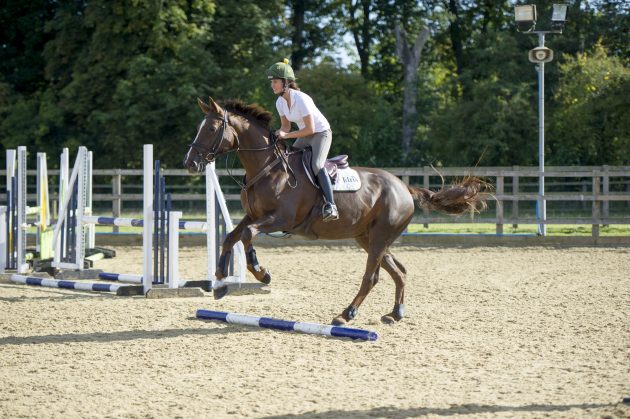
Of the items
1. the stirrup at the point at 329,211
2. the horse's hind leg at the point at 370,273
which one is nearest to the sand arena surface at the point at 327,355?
the horse's hind leg at the point at 370,273

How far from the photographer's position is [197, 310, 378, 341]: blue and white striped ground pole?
23.8ft

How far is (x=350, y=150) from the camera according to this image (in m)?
31.0

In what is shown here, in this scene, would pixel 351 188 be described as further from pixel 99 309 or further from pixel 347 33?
pixel 347 33

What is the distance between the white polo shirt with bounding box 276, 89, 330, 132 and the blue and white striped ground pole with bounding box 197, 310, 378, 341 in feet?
6.08

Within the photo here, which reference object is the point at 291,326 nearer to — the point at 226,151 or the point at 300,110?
the point at 226,151

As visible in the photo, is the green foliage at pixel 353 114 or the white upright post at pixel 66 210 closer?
the white upright post at pixel 66 210

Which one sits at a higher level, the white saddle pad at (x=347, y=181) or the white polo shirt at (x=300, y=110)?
the white polo shirt at (x=300, y=110)

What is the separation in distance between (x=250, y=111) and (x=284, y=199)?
101cm

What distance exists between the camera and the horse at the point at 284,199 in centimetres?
782

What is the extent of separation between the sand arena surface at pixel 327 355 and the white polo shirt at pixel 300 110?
6.37 ft

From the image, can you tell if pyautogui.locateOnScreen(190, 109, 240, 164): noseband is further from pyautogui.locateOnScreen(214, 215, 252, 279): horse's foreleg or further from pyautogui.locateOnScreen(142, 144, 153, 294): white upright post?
pyautogui.locateOnScreen(142, 144, 153, 294): white upright post

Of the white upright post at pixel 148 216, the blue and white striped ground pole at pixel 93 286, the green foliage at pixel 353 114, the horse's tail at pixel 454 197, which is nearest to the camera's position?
the horse's tail at pixel 454 197

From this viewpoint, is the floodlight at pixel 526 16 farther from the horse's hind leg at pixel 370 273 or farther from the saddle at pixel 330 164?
the horse's hind leg at pixel 370 273

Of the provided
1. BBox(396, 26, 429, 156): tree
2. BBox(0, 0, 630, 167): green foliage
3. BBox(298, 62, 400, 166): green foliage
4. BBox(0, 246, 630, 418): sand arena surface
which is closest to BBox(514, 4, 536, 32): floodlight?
BBox(0, 246, 630, 418): sand arena surface
